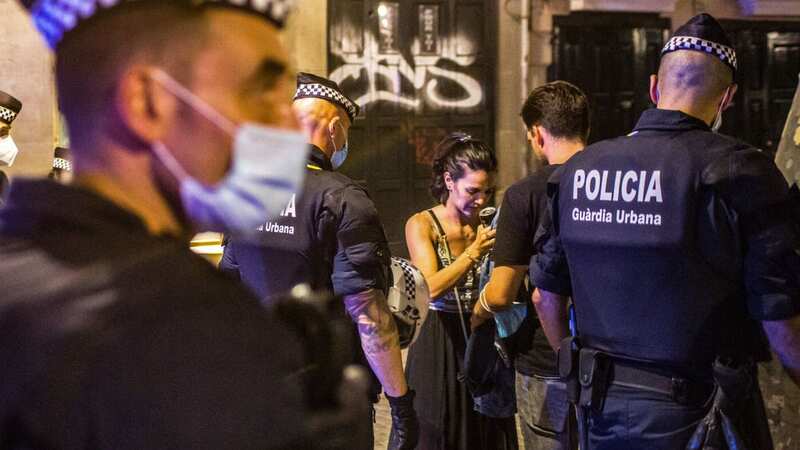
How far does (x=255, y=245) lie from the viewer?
3.69m

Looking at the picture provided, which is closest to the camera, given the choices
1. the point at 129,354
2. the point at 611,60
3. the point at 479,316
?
the point at 129,354

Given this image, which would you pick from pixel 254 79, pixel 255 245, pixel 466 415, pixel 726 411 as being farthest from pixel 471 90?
pixel 254 79

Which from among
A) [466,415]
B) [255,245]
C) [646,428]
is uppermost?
[255,245]

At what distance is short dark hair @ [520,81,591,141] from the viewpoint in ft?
14.0

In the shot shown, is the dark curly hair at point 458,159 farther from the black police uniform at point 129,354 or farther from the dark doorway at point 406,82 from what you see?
the dark doorway at point 406,82

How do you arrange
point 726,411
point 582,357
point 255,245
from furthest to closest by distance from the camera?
point 255,245, point 582,357, point 726,411

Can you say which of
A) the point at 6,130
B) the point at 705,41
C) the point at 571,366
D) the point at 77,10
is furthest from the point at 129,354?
the point at 6,130

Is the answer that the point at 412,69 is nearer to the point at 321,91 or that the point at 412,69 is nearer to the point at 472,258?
the point at 472,258

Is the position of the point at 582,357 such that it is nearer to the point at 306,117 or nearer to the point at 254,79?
the point at 306,117

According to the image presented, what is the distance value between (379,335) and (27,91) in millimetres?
6924

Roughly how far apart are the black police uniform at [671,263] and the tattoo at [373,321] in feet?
2.45

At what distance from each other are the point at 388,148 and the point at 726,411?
339 inches

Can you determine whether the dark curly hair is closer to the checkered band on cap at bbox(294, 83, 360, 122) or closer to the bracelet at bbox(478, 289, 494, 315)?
the bracelet at bbox(478, 289, 494, 315)

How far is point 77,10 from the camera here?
129 cm
